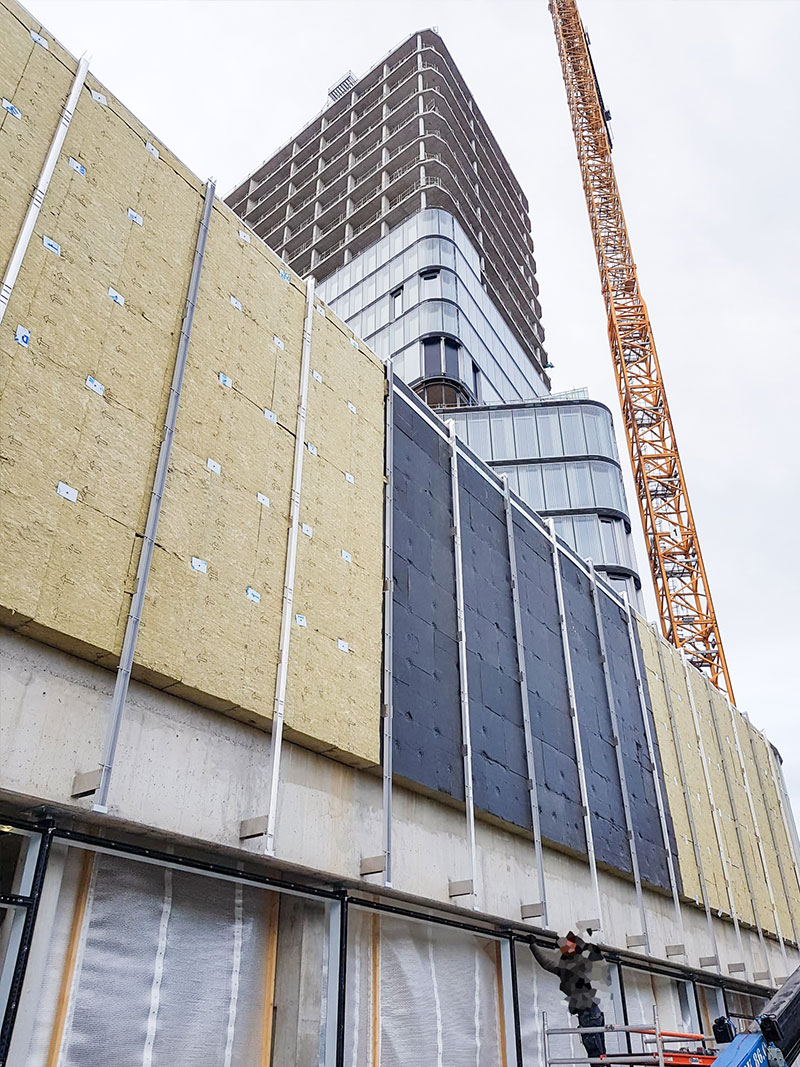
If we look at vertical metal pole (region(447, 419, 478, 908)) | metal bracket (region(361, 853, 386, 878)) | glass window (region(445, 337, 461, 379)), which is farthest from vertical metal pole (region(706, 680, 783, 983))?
glass window (region(445, 337, 461, 379))

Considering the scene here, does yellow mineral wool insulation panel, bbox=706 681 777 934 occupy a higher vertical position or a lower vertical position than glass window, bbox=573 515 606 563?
lower

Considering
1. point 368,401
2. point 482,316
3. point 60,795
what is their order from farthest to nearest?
point 482,316 < point 368,401 < point 60,795

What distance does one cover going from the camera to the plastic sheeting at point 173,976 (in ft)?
25.7

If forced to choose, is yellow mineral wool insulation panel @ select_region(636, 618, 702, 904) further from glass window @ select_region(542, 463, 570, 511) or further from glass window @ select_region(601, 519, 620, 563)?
glass window @ select_region(542, 463, 570, 511)

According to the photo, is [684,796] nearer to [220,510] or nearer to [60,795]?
[220,510]

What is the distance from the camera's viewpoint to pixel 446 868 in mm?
12758

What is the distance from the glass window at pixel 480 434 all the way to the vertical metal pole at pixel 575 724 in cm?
2545

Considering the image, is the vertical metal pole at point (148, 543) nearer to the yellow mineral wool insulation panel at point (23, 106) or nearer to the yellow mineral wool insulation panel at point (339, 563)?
the yellow mineral wool insulation panel at point (23, 106)

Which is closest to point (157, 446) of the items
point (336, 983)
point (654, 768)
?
point (336, 983)

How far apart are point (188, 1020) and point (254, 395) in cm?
751

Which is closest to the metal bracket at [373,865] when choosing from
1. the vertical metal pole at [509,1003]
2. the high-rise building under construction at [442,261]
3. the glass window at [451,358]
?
the vertical metal pole at [509,1003]

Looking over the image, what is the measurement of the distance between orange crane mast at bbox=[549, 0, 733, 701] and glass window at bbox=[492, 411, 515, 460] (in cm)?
1475

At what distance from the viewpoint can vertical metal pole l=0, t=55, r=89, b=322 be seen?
898cm

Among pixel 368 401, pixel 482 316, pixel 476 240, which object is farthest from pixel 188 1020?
pixel 476 240
